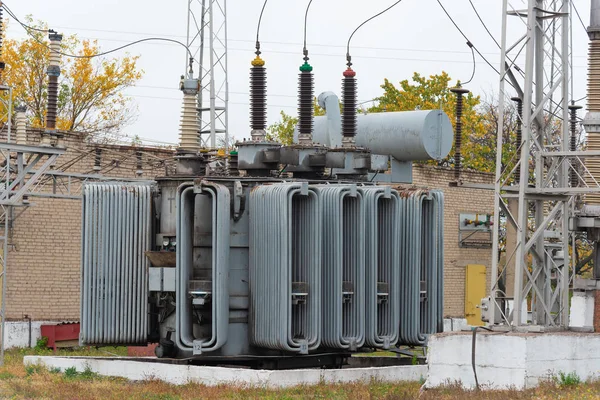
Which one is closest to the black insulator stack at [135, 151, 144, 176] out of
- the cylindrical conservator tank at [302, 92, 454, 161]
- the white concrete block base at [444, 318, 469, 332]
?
the cylindrical conservator tank at [302, 92, 454, 161]

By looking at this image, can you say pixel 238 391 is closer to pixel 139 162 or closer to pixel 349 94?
pixel 349 94

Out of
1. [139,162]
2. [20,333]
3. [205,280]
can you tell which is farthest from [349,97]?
[20,333]

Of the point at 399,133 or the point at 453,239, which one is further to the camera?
the point at 453,239

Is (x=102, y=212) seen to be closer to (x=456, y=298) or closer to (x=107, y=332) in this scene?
(x=107, y=332)

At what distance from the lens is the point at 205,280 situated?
67.3ft

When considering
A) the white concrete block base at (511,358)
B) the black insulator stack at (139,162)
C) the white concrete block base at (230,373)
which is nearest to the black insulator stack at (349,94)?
the white concrete block base at (230,373)

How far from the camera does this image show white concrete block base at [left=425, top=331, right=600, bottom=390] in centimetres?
1719

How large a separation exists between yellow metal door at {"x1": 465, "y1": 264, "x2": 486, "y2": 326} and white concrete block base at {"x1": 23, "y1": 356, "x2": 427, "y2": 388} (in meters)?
20.2

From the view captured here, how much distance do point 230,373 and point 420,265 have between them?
487 centimetres

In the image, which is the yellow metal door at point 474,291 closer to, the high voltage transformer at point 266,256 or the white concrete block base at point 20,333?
the white concrete block base at point 20,333

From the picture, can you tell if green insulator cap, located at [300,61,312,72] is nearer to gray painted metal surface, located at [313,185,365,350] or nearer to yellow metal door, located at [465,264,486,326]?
gray painted metal surface, located at [313,185,365,350]

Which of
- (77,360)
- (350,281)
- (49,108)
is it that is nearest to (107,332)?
(77,360)

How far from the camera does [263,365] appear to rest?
70.1 ft

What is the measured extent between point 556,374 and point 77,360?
9186mm
